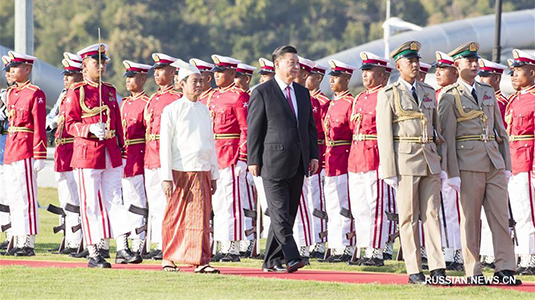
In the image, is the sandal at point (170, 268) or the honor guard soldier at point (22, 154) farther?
the honor guard soldier at point (22, 154)

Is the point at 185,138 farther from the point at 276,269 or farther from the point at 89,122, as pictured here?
the point at 276,269

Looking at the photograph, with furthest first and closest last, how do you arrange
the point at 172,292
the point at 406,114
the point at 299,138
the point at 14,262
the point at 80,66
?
the point at 80,66
the point at 14,262
the point at 299,138
the point at 406,114
the point at 172,292

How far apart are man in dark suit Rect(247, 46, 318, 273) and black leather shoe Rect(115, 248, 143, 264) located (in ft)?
4.51

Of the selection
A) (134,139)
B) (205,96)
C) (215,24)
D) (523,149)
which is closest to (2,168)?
(134,139)

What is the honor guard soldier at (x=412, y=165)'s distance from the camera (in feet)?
36.2

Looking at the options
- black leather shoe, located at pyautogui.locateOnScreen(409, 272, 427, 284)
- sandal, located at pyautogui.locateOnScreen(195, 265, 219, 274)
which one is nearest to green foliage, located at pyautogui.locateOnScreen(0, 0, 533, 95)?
sandal, located at pyautogui.locateOnScreen(195, 265, 219, 274)

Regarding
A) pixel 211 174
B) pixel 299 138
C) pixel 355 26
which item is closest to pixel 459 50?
pixel 299 138

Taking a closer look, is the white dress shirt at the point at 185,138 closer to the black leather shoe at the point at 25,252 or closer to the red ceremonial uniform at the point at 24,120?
the red ceremonial uniform at the point at 24,120

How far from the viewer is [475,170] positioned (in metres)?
A: 11.3

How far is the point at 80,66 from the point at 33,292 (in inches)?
168

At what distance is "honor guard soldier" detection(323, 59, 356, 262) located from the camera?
46.4ft

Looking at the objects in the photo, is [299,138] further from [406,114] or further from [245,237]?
[245,237]

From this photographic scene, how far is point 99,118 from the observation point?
12555 mm

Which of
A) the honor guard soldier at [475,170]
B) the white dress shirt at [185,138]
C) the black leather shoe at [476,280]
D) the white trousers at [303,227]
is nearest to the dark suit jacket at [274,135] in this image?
the white dress shirt at [185,138]
